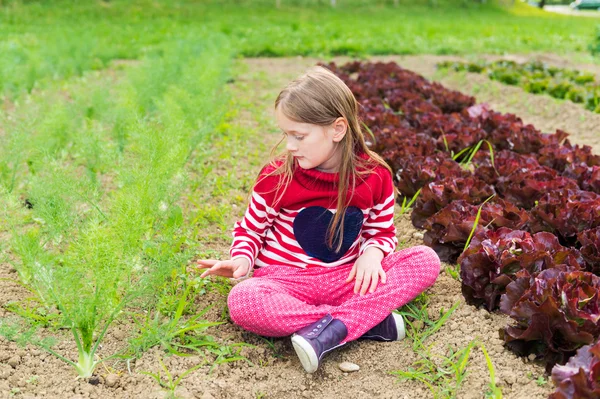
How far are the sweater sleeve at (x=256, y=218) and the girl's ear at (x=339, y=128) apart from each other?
39 centimetres

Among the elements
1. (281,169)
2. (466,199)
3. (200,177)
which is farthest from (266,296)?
(200,177)

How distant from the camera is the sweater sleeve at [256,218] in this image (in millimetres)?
3146

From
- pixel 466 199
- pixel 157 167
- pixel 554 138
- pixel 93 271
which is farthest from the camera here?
pixel 554 138

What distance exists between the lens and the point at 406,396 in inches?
102

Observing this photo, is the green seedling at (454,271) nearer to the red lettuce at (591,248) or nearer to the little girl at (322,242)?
the little girl at (322,242)

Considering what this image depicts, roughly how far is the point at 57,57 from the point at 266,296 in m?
8.56

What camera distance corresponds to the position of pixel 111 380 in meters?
2.54

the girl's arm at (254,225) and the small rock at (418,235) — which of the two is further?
the small rock at (418,235)

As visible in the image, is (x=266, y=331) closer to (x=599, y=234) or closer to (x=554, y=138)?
(x=599, y=234)

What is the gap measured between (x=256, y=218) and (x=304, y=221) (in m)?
0.24

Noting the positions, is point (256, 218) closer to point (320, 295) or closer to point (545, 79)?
point (320, 295)

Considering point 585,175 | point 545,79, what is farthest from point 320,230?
point 545,79

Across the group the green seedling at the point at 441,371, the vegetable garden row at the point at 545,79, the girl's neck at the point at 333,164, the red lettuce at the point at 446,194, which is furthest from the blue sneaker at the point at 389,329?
the vegetable garden row at the point at 545,79

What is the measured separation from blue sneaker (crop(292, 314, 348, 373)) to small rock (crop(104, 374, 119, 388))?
721 mm
